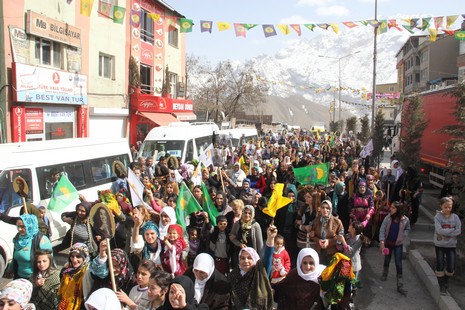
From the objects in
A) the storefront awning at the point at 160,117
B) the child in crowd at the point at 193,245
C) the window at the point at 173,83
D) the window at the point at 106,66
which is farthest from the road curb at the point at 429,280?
the window at the point at 173,83

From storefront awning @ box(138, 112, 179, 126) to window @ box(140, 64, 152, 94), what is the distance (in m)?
1.61

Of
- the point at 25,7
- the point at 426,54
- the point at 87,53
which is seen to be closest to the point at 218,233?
the point at 25,7

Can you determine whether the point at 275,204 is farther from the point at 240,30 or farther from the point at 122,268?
the point at 240,30


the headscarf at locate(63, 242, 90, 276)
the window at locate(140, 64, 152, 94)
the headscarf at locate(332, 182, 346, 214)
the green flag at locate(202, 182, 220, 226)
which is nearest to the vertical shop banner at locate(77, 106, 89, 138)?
the window at locate(140, 64, 152, 94)

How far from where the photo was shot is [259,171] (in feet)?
41.6

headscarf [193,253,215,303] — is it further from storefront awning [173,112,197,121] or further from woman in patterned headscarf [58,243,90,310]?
storefront awning [173,112,197,121]

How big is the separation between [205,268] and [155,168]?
8.40 metres

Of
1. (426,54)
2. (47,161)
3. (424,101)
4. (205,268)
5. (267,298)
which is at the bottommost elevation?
(267,298)

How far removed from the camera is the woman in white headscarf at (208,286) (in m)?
4.40

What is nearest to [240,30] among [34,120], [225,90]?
A: [34,120]

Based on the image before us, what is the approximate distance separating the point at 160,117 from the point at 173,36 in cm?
662

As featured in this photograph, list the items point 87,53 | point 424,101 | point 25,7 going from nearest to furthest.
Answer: point 25,7, point 424,101, point 87,53

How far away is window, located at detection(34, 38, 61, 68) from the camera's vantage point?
670 inches

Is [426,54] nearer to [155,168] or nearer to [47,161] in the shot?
[155,168]
